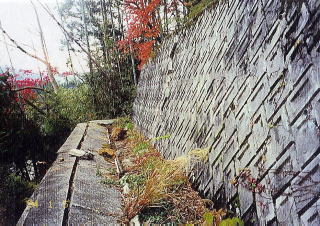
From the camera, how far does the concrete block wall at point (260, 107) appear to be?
5.78 feet

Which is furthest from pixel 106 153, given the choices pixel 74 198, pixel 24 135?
pixel 24 135

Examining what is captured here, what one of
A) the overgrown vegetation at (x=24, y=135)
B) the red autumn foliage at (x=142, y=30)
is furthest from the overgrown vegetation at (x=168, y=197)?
the red autumn foliage at (x=142, y=30)

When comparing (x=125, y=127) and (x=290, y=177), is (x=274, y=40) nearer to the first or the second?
(x=290, y=177)

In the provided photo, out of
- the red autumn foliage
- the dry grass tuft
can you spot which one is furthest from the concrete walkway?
the red autumn foliage

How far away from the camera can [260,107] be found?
234 centimetres

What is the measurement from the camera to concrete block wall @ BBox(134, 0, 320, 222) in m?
1.76

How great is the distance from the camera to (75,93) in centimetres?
1322

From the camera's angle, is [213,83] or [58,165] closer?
[213,83]

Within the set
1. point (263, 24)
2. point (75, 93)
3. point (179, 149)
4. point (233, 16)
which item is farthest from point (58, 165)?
point (75, 93)

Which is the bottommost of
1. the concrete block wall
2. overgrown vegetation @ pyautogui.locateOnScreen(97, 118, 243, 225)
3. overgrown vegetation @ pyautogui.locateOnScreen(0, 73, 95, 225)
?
overgrown vegetation @ pyautogui.locateOnScreen(0, 73, 95, 225)

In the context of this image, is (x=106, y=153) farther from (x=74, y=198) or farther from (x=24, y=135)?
(x=24, y=135)

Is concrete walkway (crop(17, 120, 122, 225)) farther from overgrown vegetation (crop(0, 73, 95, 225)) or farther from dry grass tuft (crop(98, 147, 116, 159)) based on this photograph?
overgrown vegetation (crop(0, 73, 95, 225))

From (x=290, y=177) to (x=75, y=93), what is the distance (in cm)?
1235

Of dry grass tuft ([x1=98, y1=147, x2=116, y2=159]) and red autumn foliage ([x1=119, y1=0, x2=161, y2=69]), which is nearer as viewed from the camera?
dry grass tuft ([x1=98, y1=147, x2=116, y2=159])
